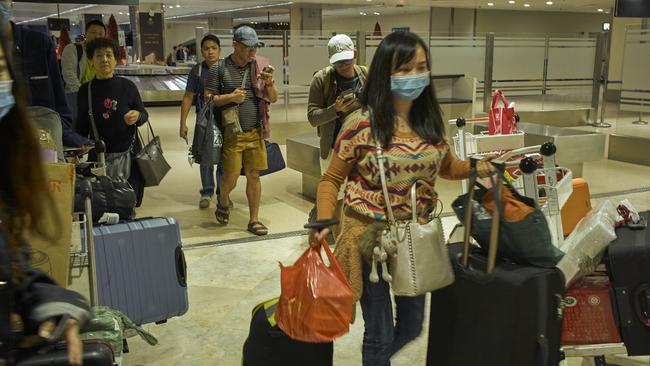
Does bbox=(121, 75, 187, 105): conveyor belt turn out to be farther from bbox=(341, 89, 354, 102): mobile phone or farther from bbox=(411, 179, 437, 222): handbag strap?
bbox=(411, 179, 437, 222): handbag strap

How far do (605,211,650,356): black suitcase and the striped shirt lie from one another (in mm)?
3346

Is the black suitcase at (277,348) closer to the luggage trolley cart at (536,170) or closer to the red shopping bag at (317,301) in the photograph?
the red shopping bag at (317,301)

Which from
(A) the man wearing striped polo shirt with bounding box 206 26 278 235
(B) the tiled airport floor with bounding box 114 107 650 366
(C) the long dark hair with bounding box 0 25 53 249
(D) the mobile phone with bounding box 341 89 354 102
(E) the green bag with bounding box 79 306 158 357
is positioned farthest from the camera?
(A) the man wearing striped polo shirt with bounding box 206 26 278 235

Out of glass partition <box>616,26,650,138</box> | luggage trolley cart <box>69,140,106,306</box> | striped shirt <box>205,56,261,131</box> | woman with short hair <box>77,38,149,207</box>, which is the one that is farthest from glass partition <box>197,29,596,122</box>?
luggage trolley cart <box>69,140,106,306</box>

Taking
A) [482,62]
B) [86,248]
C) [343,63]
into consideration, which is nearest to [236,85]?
[343,63]

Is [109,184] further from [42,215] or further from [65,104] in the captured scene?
[42,215]

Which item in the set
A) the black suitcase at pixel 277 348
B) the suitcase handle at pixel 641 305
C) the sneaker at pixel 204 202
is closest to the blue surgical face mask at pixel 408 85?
Result: the black suitcase at pixel 277 348

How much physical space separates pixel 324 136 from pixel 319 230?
7.34ft

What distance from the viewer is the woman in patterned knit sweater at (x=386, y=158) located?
95.2 inches

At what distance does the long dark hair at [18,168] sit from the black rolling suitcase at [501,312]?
146cm

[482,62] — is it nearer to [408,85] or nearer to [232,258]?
[232,258]

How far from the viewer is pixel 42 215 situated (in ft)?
4.48

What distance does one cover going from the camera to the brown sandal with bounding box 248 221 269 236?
546 centimetres

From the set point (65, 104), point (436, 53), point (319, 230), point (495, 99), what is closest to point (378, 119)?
point (319, 230)
